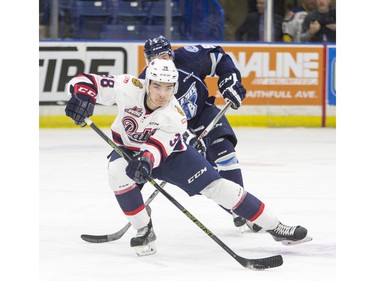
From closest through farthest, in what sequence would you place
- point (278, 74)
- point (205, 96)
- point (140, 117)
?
1. point (140, 117)
2. point (205, 96)
3. point (278, 74)

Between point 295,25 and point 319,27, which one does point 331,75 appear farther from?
point 295,25

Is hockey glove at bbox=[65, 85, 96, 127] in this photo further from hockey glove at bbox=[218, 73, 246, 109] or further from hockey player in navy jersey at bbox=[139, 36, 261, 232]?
hockey glove at bbox=[218, 73, 246, 109]

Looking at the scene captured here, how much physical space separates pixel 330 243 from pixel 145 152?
36.4 inches

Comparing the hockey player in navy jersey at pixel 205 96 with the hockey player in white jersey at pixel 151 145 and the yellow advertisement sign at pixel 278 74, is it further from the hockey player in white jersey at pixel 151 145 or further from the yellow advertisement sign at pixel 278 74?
the yellow advertisement sign at pixel 278 74

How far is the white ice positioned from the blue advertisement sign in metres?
1.37

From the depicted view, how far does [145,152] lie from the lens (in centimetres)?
314

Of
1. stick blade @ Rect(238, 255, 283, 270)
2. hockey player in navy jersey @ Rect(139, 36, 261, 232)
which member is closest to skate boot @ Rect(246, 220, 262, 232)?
hockey player in navy jersey @ Rect(139, 36, 261, 232)

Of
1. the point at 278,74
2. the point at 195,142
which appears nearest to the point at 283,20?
the point at 278,74

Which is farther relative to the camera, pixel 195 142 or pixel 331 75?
pixel 331 75

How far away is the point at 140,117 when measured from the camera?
3.26 meters

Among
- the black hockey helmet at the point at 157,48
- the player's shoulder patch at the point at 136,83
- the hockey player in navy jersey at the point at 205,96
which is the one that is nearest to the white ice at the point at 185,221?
the hockey player in navy jersey at the point at 205,96

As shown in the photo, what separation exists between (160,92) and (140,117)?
14 cm

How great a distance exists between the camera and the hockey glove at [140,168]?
10.1 feet
